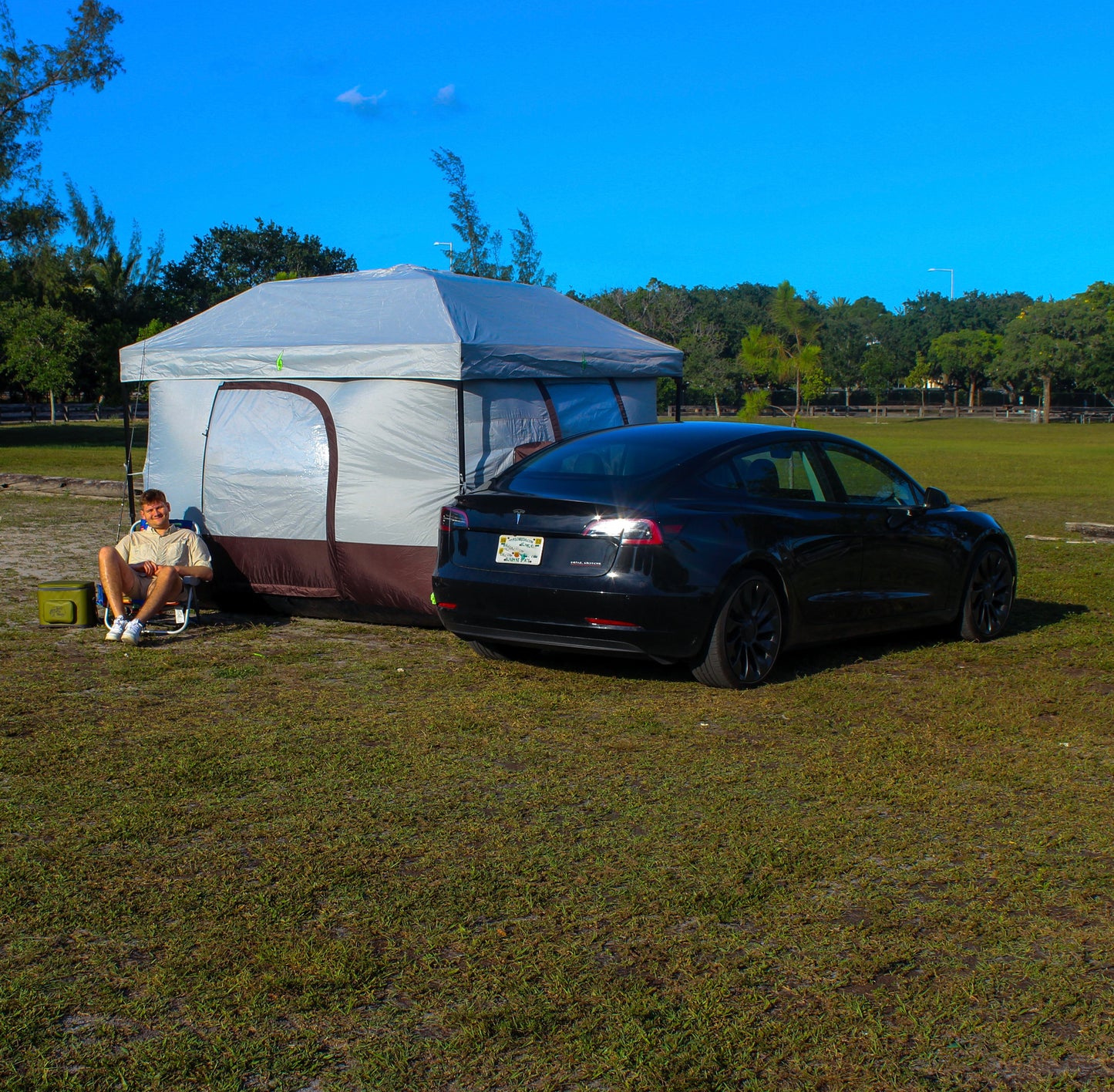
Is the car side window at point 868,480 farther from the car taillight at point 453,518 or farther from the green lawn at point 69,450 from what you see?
the green lawn at point 69,450

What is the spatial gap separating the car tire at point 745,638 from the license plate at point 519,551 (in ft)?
3.56

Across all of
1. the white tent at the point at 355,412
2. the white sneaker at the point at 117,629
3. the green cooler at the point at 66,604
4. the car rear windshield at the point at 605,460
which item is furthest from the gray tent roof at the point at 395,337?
the white sneaker at the point at 117,629

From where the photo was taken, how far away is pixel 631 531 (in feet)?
23.8

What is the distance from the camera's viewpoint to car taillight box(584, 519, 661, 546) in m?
7.23

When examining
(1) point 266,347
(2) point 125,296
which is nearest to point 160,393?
(1) point 266,347

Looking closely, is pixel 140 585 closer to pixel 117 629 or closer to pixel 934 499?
pixel 117 629

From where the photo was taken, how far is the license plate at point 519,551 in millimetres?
7547

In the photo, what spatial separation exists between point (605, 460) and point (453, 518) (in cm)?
99

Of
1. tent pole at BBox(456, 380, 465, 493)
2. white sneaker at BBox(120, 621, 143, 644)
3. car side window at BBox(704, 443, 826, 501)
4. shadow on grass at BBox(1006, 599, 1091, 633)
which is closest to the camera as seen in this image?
car side window at BBox(704, 443, 826, 501)

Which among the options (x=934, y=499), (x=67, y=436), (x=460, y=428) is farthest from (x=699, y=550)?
(x=67, y=436)

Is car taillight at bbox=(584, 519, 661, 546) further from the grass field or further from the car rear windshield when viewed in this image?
the grass field

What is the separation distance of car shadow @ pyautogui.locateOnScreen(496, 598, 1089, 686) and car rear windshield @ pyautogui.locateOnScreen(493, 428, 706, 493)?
114cm

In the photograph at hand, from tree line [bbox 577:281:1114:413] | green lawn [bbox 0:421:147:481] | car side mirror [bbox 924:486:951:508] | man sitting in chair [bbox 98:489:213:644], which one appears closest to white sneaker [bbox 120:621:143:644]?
man sitting in chair [bbox 98:489:213:644]

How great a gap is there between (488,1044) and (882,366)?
334ft
